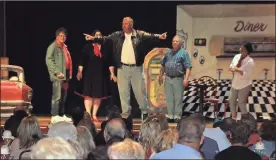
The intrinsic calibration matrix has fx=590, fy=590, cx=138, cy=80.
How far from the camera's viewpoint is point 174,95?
23.5ft

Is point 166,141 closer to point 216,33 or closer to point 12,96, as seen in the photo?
point 12,96

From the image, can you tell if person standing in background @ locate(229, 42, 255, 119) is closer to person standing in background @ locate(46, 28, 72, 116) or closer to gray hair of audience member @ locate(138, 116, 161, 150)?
person standing in background @ locate(46, 28, 72, 116)

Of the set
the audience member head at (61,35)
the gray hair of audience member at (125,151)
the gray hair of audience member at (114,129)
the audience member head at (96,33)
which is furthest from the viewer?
the audience member head at (61,35)

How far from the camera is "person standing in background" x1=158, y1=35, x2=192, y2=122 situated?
23.3ft

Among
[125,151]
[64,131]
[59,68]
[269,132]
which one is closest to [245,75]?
[59,68]

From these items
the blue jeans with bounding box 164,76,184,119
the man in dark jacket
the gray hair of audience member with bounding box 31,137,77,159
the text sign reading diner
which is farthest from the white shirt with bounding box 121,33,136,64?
the gray hair of audience member with bounding box 31,137,77,159

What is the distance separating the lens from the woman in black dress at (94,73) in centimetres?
795

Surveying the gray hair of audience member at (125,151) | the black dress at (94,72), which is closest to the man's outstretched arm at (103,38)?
the black dress at (94,72)

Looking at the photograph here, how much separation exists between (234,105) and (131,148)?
189 inches

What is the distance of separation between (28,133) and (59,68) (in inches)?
161

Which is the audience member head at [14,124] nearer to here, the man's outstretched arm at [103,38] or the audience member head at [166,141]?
the audience member head at [166,141]

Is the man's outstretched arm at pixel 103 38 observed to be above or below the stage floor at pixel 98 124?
above

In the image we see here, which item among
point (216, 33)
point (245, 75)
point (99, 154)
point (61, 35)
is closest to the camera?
point (99, 154)

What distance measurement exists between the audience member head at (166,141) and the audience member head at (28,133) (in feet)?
2.98
